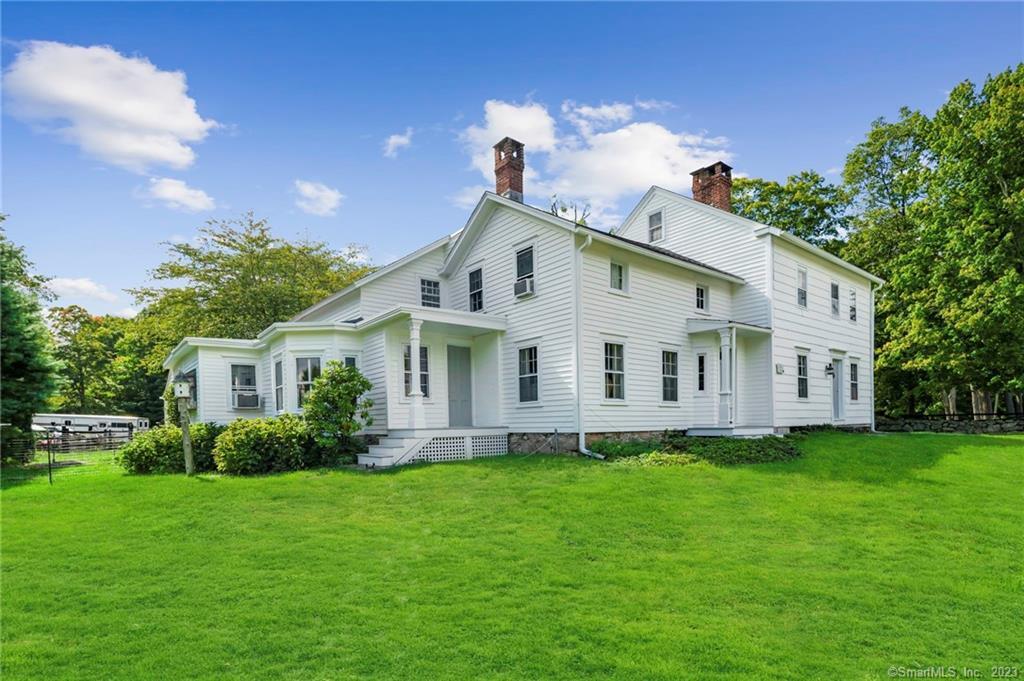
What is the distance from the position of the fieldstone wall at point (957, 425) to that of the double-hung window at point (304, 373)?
22640 millimetres

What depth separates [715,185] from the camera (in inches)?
809

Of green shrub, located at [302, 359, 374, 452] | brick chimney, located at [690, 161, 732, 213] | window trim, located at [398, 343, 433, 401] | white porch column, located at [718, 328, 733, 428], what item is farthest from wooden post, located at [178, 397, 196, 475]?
brick chimney, located at [690, 161, 732, 213]

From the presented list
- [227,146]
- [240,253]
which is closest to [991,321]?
[227,146]

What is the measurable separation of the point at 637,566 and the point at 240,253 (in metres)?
29.3

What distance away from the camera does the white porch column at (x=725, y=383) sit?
16359mm

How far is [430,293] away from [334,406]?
659 centimetres

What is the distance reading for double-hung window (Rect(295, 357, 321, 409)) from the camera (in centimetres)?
1622

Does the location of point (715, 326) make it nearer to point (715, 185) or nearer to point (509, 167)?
point (715, 185)

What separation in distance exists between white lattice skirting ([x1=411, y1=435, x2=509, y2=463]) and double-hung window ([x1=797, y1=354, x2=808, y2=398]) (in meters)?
10.1

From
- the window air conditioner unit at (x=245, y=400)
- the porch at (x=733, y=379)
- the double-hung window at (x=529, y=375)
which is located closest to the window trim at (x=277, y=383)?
the window air conditioner unit at (x=245, y=400)

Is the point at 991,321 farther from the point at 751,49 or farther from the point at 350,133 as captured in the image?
the point at 350,133

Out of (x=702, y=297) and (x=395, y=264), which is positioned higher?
(x=395, y=264)

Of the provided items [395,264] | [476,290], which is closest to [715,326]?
[476,290]

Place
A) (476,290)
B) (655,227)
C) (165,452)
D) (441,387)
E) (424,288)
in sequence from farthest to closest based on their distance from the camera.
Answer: (655,227) < (424,288) < (476,290) < (441,387) < (165,452)
